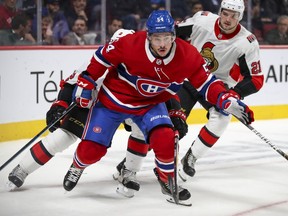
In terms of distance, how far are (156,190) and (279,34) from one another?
4131mm

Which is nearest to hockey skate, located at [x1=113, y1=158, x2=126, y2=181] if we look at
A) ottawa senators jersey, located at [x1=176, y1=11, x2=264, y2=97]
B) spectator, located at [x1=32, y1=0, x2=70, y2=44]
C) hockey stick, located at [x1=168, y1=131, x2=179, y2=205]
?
hockey stick, located at [x1=168, y1=131, x2=179, y2=205]

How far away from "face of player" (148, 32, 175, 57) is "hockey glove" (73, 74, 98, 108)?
14.9 inches

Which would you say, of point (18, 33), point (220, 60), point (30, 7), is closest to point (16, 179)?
point (220, 60)

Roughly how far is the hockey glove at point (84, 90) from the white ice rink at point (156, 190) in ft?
1.61

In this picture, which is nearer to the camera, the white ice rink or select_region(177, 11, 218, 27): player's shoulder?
the white ice rink

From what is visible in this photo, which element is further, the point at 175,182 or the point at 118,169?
the point at 118,169

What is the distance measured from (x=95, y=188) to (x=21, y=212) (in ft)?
2.30

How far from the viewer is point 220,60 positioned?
15.4 ft

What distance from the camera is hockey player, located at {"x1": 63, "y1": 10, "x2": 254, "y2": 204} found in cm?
366

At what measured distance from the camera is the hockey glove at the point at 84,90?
3.76m

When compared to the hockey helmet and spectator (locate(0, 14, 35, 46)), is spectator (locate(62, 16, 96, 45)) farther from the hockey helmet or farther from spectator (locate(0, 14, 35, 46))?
the hockey helmet

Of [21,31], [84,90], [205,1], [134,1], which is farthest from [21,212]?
[205,1]

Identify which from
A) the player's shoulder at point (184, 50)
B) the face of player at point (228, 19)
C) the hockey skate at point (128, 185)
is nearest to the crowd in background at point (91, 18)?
the face of player at point (228, 19)

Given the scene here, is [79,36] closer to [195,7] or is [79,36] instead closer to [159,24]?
[195,7]
